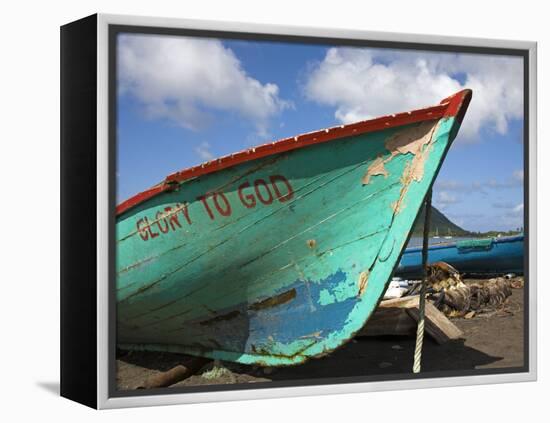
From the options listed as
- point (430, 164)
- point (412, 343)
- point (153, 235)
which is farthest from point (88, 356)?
point (412, 343)

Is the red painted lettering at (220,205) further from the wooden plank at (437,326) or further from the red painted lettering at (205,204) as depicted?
the wooden plank at (437,326)

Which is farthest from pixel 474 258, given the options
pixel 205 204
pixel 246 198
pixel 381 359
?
pixel 205 204

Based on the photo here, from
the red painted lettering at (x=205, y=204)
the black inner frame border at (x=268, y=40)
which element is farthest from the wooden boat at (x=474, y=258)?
the red painted lettering at (x=205, y=204)

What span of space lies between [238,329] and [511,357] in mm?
3036

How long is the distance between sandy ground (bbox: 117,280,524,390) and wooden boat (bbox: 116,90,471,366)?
78 centimetres

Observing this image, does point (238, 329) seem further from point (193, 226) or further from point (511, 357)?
point (511, 357)

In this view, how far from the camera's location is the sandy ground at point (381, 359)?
8734 millimetres

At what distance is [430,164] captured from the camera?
7402mm

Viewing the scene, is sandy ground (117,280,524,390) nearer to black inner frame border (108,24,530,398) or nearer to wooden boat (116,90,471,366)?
black inner frame border (108,24,530,398)

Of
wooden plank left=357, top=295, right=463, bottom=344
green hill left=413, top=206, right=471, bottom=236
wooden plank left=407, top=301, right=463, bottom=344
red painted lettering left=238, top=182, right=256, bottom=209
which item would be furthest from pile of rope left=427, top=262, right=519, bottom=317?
red painted lettering left=238, top=182, right=256, bottom=209

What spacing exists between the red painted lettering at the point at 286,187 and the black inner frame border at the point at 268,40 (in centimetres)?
102

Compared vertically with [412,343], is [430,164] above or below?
above

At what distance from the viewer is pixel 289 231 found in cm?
766

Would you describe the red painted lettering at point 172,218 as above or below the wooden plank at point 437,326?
above
